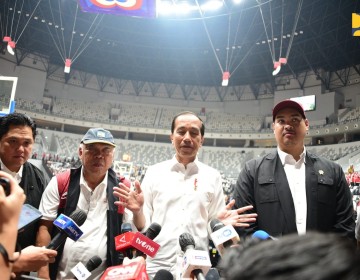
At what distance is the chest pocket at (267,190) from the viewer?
250 centimetres

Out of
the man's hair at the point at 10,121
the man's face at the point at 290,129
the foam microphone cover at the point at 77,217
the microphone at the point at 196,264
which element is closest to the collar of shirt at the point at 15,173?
the man's hair at the point at 10,121

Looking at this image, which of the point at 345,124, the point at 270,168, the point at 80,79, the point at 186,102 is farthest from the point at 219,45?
the point at 270,168

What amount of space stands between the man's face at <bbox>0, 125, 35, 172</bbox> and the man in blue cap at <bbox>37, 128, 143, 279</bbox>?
0.34m

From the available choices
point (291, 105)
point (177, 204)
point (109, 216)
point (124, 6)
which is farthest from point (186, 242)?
point (124, 6)

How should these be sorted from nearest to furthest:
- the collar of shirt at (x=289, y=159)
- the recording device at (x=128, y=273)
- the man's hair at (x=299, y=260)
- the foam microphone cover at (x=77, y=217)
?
the man's hair at (x=299, y=260) < the recording device at (x=128, y=273) < the foam microphone cover at (x=77, y=217) < the collar of shirt at (x=289, y=159)

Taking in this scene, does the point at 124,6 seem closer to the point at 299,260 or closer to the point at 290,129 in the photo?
the point at 290,129

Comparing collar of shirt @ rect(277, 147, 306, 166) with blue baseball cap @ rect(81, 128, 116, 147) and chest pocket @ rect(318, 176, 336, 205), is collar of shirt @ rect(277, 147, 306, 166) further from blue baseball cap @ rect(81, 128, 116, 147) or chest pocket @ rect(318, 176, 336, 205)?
blue baseball cap @ rect(81, 128, 116, 147)

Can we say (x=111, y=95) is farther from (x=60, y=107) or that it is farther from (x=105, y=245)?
(x=105, y=245)

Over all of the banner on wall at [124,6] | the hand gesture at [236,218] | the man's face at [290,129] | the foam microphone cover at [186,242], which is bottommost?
the foam microphone cover at [186,242]

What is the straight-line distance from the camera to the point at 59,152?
27703 mm

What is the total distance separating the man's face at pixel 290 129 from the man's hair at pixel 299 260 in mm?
2086

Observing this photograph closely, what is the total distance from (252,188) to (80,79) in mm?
33616

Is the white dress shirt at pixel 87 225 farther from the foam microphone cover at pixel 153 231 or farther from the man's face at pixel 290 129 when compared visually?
the man's face at pixel 290 129

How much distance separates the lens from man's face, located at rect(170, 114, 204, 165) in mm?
2645
